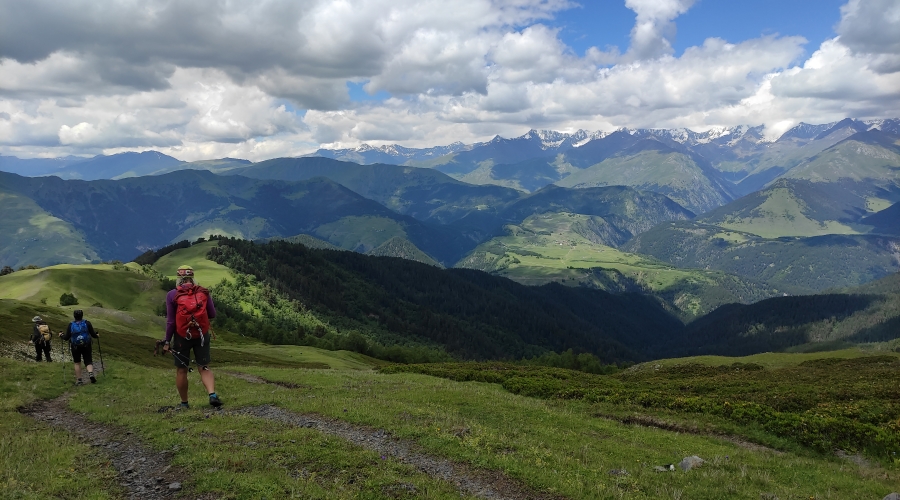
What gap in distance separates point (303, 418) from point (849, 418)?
28.6 metres

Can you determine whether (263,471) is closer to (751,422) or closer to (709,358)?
(751,422)

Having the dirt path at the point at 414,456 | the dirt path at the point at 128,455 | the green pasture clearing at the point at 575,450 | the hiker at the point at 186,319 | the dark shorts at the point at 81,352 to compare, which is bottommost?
the green pasture clearing at the point at 575,450

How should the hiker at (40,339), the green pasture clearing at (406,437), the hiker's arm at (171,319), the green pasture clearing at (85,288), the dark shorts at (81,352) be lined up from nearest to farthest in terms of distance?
the green pasture clearing at (406,437) < the hiker's arm at (171,319) < the dark shorts at (81,352) < the hiker at (40,339) < the green pasture clearing at (85,288)

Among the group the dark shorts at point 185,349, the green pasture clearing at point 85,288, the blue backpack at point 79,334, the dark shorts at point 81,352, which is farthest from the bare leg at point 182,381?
the green pasture clearing at point 85,288

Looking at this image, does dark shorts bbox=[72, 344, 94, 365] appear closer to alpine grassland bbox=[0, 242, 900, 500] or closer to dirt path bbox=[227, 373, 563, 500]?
alpine grassland bbox=[0, 242, 900, 500]

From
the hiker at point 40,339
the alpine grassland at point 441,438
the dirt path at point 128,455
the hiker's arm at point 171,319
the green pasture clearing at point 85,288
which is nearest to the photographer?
the dirt path at point 128,455

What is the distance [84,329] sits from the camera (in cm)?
3064

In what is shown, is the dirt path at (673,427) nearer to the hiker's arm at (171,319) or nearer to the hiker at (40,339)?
the hiker's arm at (171,319)

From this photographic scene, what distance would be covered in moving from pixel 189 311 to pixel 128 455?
6.44 metres

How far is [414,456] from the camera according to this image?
54.5ft

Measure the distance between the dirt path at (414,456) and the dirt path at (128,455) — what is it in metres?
4.76

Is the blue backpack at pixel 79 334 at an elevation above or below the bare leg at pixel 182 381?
above

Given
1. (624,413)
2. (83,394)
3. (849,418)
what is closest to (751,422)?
(849,418)

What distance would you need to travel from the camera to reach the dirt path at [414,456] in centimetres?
1395
